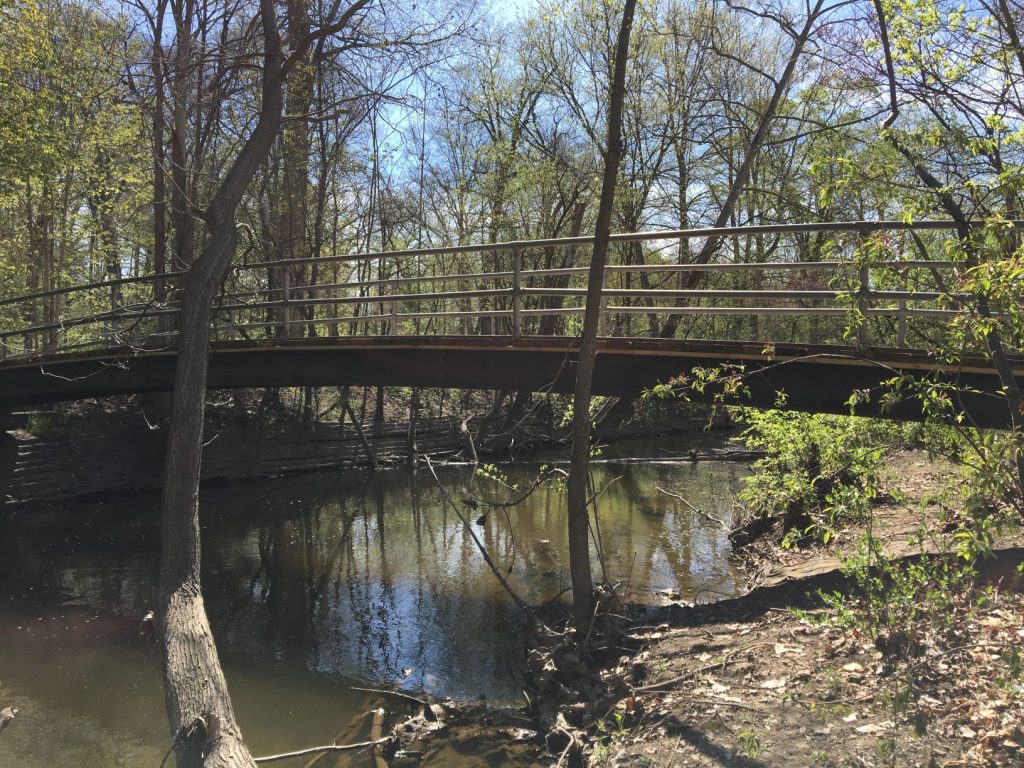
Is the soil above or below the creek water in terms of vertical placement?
above

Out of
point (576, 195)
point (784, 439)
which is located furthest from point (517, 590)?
point (576, 195)

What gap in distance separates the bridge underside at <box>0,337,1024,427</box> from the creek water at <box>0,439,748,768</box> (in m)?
1.44

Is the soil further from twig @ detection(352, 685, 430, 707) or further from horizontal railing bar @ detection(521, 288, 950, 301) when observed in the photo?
twig @ detection(352, 685, 430, 707)

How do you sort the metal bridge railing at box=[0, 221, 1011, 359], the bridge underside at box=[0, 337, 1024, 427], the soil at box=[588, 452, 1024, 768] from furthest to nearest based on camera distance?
the bridge underside at box=[0, 337, 1024, 427] → the metal bridge railing at box=[0, 221, 1011, 359] → the soil at box=[588, 452, 1024, 768]

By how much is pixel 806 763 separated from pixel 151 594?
9333mm

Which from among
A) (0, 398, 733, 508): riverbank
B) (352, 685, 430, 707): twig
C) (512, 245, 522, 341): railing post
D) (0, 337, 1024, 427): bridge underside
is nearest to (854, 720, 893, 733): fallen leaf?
(0, 337, 1024, 427): bridge underside

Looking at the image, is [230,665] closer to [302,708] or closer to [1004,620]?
[302,708]

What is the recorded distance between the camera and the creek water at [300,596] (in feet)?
21.3


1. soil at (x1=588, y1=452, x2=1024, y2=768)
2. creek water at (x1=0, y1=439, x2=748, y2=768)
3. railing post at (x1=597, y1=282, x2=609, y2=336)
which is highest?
railing post at (x1=597, y1=282, x2=609, y2=336)

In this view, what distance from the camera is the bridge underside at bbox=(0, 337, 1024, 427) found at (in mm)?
Result: 6484

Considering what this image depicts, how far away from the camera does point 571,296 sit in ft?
44.3

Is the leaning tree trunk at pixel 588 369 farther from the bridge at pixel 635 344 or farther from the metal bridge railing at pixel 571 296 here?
the metal bridge railing at pixel 571 296

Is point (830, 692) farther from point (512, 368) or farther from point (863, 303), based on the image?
point (512, 368)

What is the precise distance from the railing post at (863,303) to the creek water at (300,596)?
3.01m
